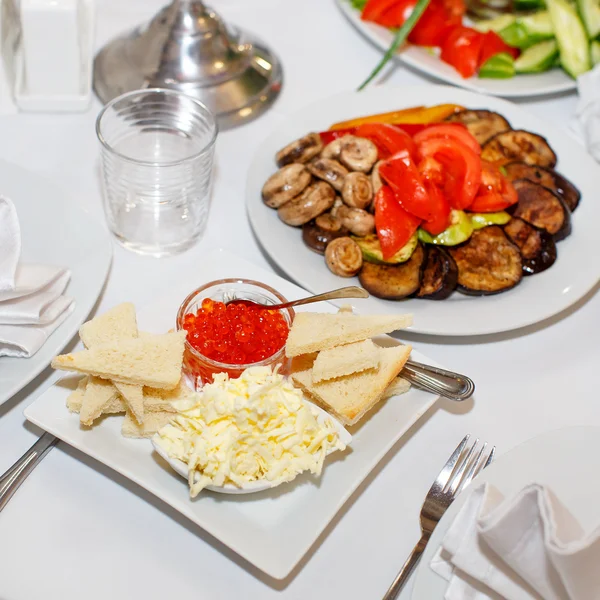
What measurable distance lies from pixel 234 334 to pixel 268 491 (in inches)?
11.2

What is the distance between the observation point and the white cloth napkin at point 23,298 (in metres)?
1.31

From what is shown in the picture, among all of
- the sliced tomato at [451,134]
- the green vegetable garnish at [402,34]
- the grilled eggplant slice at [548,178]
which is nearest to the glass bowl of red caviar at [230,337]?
the sliced tomato at [451,134]

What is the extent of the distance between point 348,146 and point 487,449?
0.76 m

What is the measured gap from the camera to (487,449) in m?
1.39

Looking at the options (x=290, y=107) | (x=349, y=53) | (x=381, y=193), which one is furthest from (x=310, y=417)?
(x=349, y=53)

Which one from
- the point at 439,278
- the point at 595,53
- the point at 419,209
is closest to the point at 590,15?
the point at 595,53

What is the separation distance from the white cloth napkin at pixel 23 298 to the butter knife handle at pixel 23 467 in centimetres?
16

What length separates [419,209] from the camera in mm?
1622

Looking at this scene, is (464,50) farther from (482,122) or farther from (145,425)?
(145,425)

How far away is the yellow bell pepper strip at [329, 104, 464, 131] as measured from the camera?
1.90 metres

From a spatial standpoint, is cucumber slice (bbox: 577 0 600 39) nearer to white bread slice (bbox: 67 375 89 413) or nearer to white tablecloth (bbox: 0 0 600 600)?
white tablecloth (bbox: 0 0 600 600)

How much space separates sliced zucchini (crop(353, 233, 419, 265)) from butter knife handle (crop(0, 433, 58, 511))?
74cm

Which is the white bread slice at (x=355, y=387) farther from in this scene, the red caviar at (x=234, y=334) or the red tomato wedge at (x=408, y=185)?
the red tomato wedge at (x=408, y=185)

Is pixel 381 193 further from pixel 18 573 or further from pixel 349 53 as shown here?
pixel 18 573
